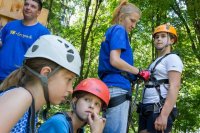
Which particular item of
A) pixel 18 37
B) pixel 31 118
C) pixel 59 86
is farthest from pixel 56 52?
pixel 18 37

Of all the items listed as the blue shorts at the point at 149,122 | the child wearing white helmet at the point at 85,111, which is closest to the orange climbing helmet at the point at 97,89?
the child wearing white helmet at the point at 85,111

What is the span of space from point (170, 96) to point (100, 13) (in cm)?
1717

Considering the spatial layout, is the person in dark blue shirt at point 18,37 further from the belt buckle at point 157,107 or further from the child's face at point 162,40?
the belt buckle at point 157,107

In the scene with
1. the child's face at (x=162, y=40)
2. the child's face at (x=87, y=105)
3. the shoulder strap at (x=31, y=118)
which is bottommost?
the child's face at (x=87, y=105)

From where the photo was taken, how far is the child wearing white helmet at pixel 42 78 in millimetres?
2047

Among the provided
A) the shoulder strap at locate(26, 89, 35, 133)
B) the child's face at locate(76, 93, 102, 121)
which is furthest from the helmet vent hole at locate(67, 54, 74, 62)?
the child's face at locate(76, 93, 102, 121)

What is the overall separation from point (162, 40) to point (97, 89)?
1.46 metres

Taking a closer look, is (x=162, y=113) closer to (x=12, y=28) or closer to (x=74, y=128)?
(x=74, y=128)

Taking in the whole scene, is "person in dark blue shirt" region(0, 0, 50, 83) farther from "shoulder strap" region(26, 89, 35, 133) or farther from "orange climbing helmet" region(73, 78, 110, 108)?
"shoulder strap" region(26, 89, 35, 133)

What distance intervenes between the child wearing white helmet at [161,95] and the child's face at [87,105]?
2.71 ft

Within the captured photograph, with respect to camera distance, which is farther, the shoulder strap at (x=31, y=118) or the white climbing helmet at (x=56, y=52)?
the white climbing helmet at (x=56, y=52)

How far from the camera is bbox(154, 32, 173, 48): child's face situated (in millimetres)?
4685

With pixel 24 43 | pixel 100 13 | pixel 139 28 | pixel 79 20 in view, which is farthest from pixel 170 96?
pixel 79 20

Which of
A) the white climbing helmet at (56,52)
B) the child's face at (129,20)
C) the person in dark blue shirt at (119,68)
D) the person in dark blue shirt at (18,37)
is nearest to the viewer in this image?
the white climbing helmet at (56,52)
